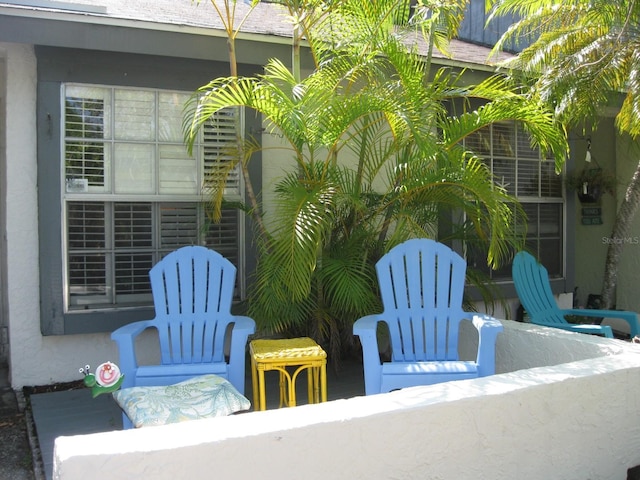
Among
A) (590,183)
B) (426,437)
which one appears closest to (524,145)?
(590,183)

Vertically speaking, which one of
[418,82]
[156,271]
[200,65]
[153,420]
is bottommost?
[153,420]

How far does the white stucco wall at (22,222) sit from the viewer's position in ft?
14.6

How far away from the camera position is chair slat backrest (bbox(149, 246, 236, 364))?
3918 mm

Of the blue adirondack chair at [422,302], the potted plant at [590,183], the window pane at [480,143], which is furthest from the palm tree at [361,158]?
the potted plant at [590,183]

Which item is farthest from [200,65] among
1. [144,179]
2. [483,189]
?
[483,189]

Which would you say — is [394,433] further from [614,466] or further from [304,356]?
[614,466]

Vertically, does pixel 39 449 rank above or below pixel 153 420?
below

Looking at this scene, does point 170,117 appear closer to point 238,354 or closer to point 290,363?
point 238,354

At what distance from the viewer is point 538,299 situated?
532 cm

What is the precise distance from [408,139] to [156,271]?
1941 millimetres

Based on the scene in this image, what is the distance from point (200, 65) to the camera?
4.89 metres

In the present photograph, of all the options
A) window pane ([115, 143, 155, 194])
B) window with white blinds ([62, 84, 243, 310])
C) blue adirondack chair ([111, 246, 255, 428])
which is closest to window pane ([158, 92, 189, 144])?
window with white blinds ([62, 84, 243, 310])

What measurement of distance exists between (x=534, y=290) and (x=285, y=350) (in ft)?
8.89

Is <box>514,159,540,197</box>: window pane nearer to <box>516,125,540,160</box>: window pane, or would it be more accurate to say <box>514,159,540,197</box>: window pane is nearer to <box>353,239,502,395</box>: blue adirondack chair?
<box>516,125,540,160</box>: window pane
